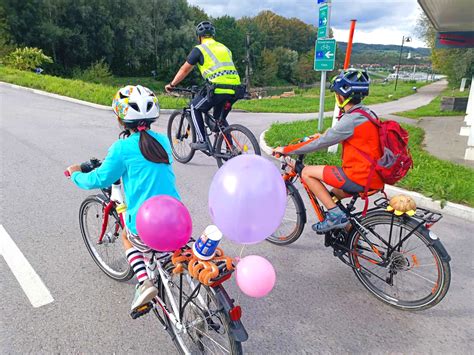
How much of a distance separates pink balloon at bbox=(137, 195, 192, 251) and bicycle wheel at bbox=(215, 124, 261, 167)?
3372 millimetres

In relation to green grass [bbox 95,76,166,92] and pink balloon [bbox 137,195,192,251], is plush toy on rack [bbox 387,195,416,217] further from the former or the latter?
green grass [bbox 95,76,166,92]

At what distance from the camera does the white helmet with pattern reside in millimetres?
2379

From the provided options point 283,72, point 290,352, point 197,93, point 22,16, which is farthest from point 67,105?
point 283,72

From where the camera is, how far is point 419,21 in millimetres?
40875

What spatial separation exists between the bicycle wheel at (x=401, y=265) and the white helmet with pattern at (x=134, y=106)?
1.99m

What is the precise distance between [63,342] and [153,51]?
52.3 meters

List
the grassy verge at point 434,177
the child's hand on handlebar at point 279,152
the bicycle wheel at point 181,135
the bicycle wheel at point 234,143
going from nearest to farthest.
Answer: the child's hand on handlebar at point 279,152 → the grassy verge at point 434,177 → the bicycle wheel at point 234,143 → the bicycle wheel at point 181,135

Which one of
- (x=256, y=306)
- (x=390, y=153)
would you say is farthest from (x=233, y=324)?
(x=390, y=153)

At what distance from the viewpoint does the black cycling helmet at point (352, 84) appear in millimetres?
2898

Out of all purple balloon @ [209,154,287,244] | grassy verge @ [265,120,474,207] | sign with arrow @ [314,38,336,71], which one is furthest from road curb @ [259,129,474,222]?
purple balloon @ [209,154,287,244]

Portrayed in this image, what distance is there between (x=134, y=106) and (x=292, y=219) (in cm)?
209

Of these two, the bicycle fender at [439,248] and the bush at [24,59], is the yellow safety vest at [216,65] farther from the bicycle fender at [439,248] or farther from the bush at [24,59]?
the bush at [24,59]

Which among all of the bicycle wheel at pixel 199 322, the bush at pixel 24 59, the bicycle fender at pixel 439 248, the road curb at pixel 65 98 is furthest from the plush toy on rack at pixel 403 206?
the bush at pixel 24 59

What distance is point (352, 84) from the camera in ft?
9.54
